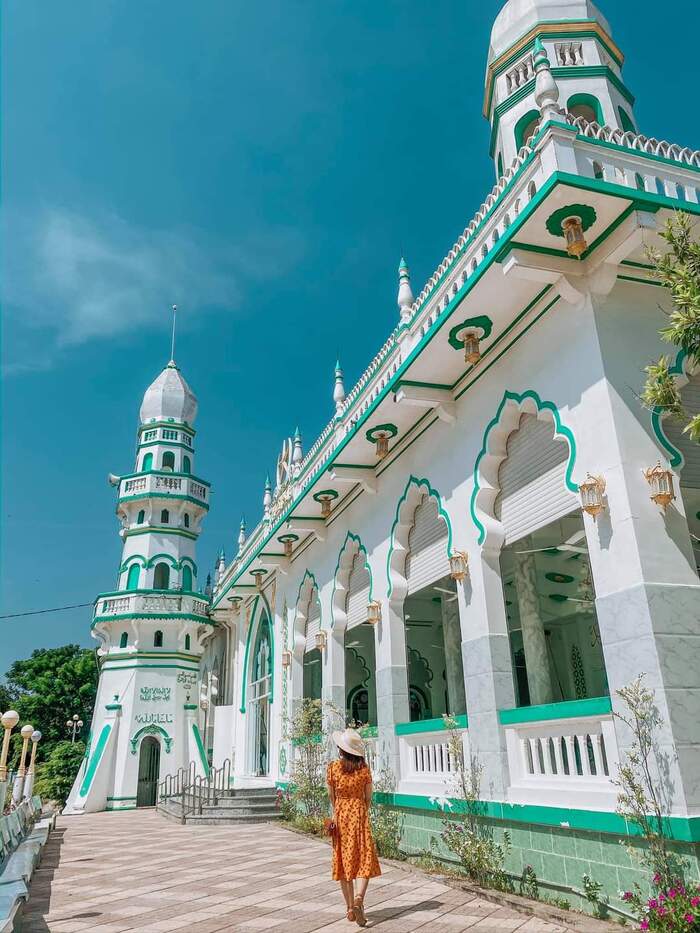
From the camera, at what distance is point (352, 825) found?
17.9 feet

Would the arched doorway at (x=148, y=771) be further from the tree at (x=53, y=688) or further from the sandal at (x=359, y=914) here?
the sandal at (x=359, y=914)

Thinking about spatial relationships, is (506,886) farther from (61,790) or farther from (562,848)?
(61,790)

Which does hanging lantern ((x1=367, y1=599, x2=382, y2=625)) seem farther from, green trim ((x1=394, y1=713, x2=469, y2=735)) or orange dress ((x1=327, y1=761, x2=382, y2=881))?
orange dress ((x1=327, y1=761, x2=382, y2=881))

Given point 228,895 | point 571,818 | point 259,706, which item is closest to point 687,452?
point 571,818

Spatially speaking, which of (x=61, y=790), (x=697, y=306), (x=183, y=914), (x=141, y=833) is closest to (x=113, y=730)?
(x=61, y=790)

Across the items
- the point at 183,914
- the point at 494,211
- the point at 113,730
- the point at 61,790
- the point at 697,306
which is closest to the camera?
the point at 697,306

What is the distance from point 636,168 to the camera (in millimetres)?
6523

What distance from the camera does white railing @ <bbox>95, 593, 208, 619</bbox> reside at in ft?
77.7

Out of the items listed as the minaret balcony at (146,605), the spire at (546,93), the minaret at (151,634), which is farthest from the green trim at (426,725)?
the minaret balcony at (146,605)

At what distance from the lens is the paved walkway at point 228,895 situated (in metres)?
5.49

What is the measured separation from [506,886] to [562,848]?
0.83m

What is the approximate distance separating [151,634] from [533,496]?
63.1 feet

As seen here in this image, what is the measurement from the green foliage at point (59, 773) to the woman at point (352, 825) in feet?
81.8

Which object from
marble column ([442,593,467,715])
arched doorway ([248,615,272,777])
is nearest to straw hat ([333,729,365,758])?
marble column ([442,593,467,715])
